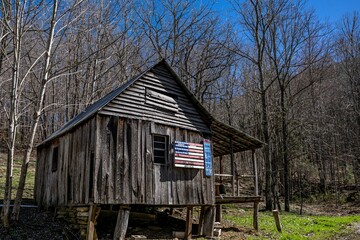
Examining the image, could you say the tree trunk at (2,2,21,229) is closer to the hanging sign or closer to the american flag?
the american flag

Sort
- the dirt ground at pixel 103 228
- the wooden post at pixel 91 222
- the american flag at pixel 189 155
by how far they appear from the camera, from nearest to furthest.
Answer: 1. the wooden post at pixel 91 222
2. the dirt ground at pixel 103 228
3. the american flag at pixel 189 155

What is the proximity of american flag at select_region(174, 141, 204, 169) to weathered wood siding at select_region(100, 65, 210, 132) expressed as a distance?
84 cm

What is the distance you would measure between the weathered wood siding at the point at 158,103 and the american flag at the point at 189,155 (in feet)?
2.74

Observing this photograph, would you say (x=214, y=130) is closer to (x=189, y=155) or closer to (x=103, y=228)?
(x=189, y=155)

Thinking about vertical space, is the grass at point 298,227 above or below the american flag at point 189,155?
below

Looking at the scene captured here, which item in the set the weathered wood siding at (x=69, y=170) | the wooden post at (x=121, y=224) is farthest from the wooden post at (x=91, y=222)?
the wooden post at (x=121, y=224)

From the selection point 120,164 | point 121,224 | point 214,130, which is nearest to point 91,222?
point 121,224

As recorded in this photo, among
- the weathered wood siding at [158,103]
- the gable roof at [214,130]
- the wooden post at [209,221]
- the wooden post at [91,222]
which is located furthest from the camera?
the gable roof at [214,130]

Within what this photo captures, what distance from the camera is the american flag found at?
13609 millimetres

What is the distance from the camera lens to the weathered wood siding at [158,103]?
1281 cm

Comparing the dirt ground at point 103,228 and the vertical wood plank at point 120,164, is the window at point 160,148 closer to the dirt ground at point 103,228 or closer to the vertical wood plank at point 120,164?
the vertical wood plank at point 120,164

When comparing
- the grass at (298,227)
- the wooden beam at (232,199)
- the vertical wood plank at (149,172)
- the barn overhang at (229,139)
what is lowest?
the grass at (298,227)

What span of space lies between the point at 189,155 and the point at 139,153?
233 centimetres

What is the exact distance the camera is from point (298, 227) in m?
17.0
